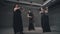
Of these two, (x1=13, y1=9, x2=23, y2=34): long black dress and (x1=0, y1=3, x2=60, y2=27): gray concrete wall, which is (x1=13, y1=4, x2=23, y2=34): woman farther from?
(x1=0, y1=3, x2=60, y2=27): gray concrete wall

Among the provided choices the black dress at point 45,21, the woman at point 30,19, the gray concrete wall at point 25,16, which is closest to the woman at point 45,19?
the black dress at point 45,21

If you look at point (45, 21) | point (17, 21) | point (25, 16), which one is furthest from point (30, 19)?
point (17, 21)

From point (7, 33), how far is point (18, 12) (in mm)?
1339

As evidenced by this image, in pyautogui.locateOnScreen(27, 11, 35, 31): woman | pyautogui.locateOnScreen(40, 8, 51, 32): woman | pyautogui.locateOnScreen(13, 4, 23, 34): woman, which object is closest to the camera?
pyautogui.locateOnScreen(13, 4, 23, 34): woman

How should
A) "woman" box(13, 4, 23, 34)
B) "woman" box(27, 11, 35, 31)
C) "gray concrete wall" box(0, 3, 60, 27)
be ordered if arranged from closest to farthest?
"woman" box(13, 4, 23, 34)
"gray concrete wall" box(0, 3, 60, 27)
"woman" box(27, 11, 35, 31)

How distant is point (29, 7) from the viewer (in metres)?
9.94

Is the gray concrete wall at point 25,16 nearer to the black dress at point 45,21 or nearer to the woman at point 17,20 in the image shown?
the black dress at point 45,21

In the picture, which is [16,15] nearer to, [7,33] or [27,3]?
[7,33]

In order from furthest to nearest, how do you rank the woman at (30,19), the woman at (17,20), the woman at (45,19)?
the woman at (30,19), the woman at (45,19), the woman at (17,20)

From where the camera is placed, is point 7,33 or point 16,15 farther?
point 7,33

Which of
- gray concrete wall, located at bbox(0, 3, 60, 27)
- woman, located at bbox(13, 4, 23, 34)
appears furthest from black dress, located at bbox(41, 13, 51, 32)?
woman, located at bbox(13, 4, 23, 34)

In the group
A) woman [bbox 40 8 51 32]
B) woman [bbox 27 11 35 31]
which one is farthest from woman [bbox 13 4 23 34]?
woman [bbox 27 11 35 31]

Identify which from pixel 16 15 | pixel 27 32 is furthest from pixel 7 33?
pixel 16 15

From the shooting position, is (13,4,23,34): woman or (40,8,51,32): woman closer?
(13,4,23,34): woman
